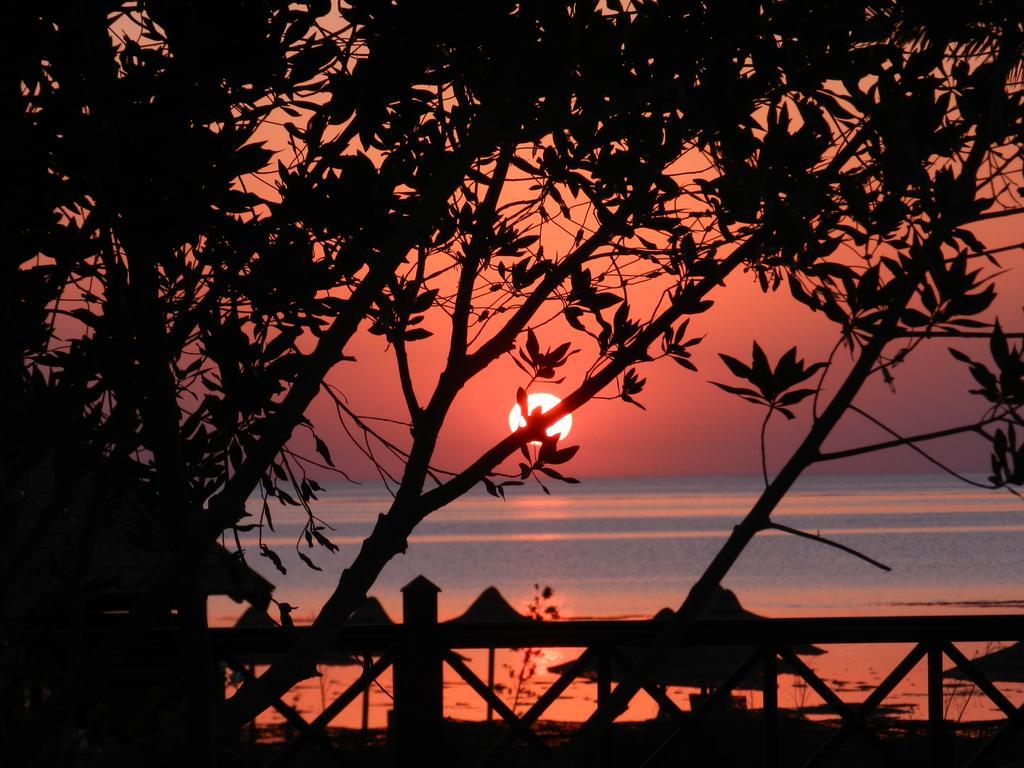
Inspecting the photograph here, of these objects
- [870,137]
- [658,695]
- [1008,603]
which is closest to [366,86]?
[870,137]

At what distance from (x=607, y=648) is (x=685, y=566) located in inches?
2588

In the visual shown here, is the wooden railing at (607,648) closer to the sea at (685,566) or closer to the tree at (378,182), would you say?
the tree at (378,182)

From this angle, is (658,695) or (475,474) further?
(658,695)

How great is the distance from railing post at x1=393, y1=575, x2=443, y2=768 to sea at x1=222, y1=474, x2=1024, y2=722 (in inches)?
345

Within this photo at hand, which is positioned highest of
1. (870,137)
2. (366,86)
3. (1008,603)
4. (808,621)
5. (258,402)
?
(366,86)

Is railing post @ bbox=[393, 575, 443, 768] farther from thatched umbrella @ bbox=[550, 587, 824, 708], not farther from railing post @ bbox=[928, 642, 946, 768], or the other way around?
thatched umbrella @ bbox=[550, 587, 824, 708]

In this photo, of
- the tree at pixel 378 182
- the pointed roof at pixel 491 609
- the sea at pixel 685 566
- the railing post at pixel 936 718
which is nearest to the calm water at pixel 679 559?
the sea at pixel 685 566

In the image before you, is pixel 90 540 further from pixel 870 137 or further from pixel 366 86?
pixel 870 137

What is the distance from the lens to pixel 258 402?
110 inches

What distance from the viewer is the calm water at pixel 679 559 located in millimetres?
53047

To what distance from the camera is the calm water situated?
53047mm

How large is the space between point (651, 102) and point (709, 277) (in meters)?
0.52

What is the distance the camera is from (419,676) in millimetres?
4410

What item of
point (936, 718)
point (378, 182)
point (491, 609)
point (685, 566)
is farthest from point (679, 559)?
point (378, 182)
